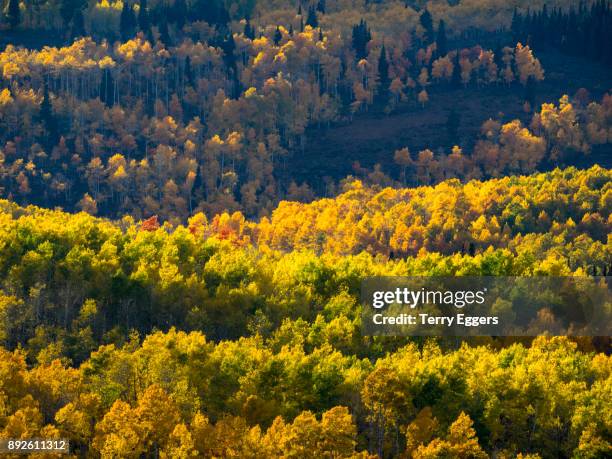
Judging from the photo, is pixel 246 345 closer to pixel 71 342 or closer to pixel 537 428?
pixel 71 342

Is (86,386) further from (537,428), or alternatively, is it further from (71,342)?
(537,428)

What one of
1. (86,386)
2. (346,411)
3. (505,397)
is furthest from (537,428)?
(86,386)

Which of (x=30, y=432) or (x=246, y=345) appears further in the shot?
(x=246, y=345)

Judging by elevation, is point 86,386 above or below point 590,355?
above

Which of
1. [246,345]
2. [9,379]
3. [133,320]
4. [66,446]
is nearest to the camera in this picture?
[66,446]

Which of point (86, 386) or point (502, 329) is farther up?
point (86, 386)

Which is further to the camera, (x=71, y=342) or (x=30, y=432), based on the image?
(x=71, y=342)

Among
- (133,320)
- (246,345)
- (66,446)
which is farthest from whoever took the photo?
(133,320)

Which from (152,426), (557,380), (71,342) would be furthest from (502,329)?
(152,426)

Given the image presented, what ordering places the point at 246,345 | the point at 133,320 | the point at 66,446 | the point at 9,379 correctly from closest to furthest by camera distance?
1. the point at 66,446
2. the point at 9,379
3. the point at 246,345
4. the point at 133,320
